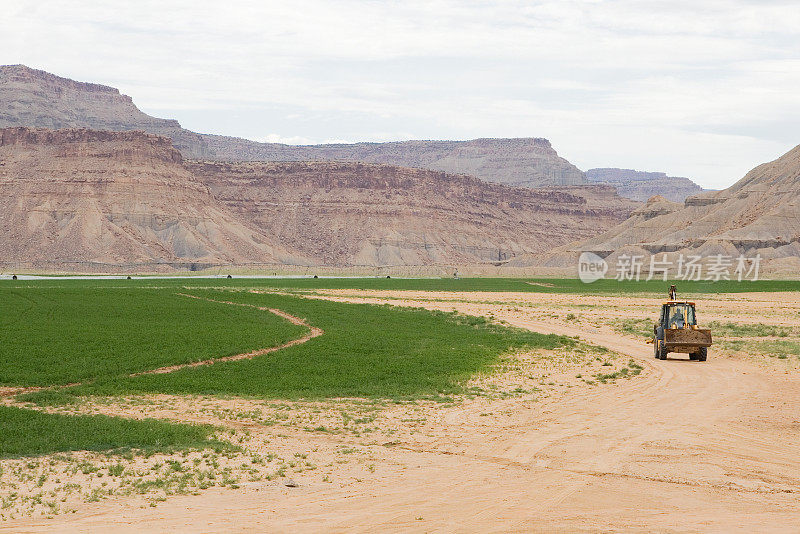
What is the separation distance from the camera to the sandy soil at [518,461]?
1216 cm

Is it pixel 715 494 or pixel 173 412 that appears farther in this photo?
pixel 173 412

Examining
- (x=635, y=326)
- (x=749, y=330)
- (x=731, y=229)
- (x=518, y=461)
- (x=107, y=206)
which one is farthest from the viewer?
(x=107, y=206)

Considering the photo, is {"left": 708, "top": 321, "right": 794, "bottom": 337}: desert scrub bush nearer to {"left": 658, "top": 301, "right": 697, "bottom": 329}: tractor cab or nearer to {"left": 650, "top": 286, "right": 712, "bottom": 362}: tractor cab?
{"left": 658, "top": 301, "right": 697, "bottom": 329}: tractor cab

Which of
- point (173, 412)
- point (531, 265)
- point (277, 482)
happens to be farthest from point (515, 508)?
point (531, 265)

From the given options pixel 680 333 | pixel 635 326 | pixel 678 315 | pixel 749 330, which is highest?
pixel 678 315

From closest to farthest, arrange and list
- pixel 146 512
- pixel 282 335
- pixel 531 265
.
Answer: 1. pixel 146 512
2. pixel 282 335
3. pixel 531 265

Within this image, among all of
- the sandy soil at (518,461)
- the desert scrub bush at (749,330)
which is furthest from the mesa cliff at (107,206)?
the sandy soil at (518,461)

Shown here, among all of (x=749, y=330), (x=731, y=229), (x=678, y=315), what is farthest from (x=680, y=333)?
(x=731, y=229)

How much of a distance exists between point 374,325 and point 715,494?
1147 inches

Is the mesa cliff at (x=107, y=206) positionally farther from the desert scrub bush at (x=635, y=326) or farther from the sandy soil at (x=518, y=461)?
the sandy soil at (x=518, y=461)

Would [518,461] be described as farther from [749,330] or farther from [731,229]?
[731,229]

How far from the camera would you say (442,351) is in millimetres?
31422

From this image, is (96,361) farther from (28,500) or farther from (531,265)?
(531,265)

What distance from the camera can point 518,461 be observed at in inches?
615
